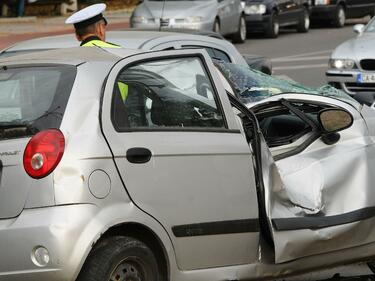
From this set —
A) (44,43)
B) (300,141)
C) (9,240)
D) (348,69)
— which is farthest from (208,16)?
(9,240)

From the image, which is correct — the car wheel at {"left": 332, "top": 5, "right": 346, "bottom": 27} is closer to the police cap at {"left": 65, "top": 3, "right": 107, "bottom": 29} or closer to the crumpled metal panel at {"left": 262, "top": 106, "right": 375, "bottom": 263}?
the police cap at {"left": 65, "top": 3, "right": 107, "bottom": 29}

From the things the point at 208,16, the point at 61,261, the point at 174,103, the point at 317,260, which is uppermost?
the point at 174,103

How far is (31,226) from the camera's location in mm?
4328

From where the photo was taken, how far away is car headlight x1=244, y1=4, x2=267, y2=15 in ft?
81.0

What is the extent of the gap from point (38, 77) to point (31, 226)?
88cm

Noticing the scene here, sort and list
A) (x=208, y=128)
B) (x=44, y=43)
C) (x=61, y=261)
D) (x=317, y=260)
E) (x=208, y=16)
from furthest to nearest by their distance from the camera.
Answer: (x=208, y=16) → (x=44, y=43) → (x=317, y=260) → (x=208, y=128) → (x=61, y=261)

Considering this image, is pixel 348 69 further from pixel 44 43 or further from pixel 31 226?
pixel 31 226

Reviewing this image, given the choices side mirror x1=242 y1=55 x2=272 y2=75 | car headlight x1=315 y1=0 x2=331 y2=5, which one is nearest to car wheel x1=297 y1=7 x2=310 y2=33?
car headlight x1=315 y1=0 x2=331 y2=5

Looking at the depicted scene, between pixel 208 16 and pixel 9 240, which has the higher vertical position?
pixel 9 240

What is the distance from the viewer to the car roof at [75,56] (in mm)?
4879

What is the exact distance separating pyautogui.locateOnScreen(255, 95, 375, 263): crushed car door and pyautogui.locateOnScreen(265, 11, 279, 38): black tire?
19336mm

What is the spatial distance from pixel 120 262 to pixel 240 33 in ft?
64.1

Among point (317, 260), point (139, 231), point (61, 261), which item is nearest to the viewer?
point (61, 261)

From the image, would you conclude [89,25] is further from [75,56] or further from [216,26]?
[216,26]
